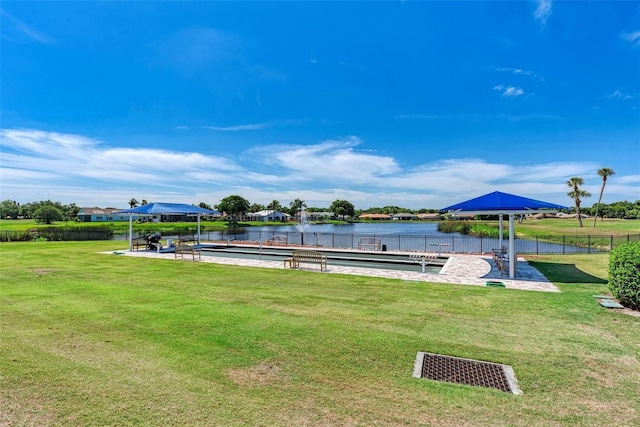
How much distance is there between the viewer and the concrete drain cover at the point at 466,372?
11.3 feet

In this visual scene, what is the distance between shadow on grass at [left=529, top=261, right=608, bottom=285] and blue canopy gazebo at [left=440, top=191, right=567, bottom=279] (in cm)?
130

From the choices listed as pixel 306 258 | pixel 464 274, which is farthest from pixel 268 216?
pixel 464 274

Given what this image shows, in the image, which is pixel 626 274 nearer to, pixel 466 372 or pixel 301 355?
pixel 466 372

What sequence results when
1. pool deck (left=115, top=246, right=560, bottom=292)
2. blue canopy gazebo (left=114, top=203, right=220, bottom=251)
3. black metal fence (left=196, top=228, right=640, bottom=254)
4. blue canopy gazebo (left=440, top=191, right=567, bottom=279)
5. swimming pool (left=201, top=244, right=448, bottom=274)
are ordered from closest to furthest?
pool deck (left=115, top=246, right=560, bottom=292) < blue canopy gazebo (left=440, top=191, right=567, bottom=279) < swimming pool (left=201, top=244, right=448, bottom=274) < blue canopy gazebo (left=114, top=203, right=220, bottom=251) < black metal fence (left=196, top=228, right=640, bottom=254)

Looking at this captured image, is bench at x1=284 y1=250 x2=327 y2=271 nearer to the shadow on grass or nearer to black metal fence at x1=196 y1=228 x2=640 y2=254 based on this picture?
black metal fence at x1=196 y1=228 x2=640 y2=254

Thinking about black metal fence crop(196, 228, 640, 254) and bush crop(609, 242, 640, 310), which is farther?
black metal fence crop(196, 228, 640, 254)

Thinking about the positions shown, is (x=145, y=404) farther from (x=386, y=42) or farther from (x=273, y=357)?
(x=386, y=42)

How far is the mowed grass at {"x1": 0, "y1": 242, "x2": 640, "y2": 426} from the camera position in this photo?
9.43 ft

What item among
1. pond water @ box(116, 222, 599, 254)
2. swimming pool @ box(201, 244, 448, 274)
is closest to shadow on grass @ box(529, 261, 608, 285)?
swimming pool @ box(201, 244, 448, 274)

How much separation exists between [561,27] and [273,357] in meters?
19.0

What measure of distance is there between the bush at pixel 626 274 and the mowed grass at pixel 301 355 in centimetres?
55

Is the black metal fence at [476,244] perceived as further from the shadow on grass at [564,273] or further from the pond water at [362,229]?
the pond water at [362,229]

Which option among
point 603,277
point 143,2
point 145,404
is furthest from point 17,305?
point 603,277

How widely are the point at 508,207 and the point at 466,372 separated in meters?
7.69
